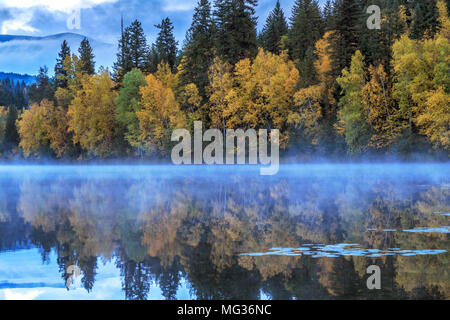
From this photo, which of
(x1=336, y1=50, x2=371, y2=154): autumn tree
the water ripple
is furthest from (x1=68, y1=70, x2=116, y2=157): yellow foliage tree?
the water ripple

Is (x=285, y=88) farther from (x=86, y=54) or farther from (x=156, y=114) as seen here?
(x=86, y=54)

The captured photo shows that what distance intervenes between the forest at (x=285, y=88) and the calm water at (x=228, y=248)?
3527 cm

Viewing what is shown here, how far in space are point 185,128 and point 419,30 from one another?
31.5m

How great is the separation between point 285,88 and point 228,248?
56.6 metres

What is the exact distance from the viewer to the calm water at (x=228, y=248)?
8.74m

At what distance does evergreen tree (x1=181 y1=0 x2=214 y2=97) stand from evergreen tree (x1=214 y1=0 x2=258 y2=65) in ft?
5.83

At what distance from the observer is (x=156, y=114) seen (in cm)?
7462

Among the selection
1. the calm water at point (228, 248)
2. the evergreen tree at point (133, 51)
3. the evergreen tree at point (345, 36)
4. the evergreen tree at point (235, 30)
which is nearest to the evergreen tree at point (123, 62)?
the evergreen tree at point (133, 51)

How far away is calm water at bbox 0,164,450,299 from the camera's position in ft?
28.7

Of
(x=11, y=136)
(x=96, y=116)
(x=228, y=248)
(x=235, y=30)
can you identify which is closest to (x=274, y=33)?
(x=235, y=30)

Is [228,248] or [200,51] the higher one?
[200,51]

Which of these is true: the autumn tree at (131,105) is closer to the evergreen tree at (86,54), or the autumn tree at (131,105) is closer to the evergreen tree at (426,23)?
the evergreen tree at (86,54)

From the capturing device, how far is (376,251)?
441 inches
